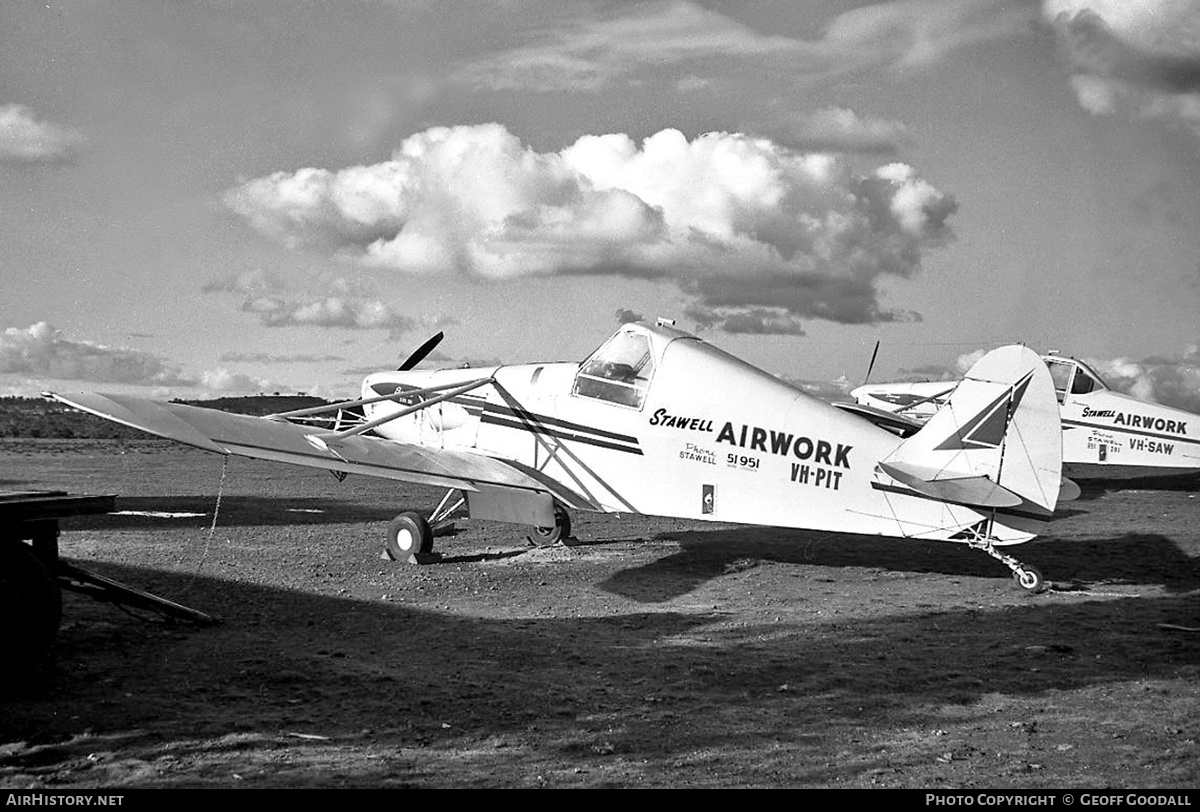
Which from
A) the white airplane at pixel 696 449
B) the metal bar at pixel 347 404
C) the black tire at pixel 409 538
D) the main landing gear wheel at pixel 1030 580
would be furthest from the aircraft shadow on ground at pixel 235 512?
the main landing gear wheel at pixel 1030 580

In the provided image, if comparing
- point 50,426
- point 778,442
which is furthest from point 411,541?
point 50,426

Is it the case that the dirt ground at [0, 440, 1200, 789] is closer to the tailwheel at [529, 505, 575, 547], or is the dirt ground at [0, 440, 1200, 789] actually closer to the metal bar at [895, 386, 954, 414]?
the tailwheel at [529, 505, 575, 547]

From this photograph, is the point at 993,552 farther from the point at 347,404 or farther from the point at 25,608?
the point at 25,608

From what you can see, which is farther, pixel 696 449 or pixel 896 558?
pixel 896 558

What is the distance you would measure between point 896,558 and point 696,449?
3.61 metres

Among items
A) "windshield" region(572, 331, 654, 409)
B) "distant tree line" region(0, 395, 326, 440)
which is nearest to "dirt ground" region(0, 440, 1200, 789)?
"windshield" region(572, 331, 654, 409)

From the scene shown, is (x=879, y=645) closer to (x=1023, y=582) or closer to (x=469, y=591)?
(x=1023, y=582)

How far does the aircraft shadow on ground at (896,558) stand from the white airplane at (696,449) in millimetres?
895

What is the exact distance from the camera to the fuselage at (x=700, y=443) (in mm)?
9430

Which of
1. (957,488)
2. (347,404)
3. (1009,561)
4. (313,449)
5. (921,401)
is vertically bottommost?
(1009,561)

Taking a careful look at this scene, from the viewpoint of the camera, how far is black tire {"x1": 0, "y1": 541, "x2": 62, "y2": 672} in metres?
5.86

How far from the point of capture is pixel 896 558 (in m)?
11.9

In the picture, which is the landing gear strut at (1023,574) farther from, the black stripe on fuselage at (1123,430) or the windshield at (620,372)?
the black stripe on fuselage at (1123,430)
